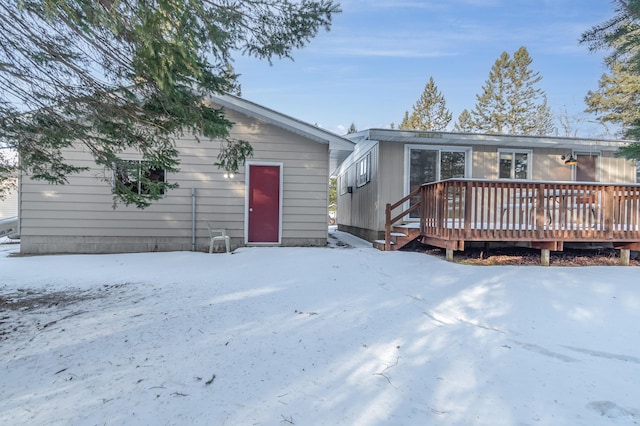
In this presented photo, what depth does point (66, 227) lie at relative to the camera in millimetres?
7516

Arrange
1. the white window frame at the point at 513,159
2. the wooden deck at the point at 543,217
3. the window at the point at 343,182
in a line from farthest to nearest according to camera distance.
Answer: the window at the point at 343,182 → the white window frame at the point at 513,159 → the wooden deck at the point at 543,217

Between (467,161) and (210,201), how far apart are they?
6456 millimetres

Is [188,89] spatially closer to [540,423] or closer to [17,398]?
[17,398]

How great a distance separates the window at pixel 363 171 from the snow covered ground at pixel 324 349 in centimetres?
504

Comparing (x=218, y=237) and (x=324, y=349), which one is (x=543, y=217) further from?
(x=218, y=237)

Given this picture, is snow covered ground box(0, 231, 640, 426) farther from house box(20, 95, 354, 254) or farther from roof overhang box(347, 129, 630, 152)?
roof overhang box(347, 129, 630, 152)

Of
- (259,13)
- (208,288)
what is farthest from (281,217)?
(259,13)

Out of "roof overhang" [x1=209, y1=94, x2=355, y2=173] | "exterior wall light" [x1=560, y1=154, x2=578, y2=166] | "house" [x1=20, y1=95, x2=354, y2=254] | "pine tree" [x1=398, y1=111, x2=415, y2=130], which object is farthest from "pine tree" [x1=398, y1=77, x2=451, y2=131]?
"house" [x1=20, y1=95, x2=354, y2=254]

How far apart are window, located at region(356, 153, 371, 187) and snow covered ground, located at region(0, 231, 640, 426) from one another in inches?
198

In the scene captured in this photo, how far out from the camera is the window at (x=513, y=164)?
8820 millimetres

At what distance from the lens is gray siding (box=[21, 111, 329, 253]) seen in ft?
24.5

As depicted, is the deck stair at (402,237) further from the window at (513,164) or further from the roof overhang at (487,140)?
the window at (513,164)

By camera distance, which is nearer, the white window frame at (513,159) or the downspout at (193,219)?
the downspout at (193,219)

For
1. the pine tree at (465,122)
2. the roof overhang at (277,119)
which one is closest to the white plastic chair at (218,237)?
the roof overhang at (277,119)
